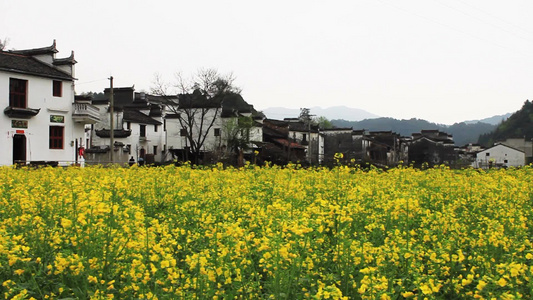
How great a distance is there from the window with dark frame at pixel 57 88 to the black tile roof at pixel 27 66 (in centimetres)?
50

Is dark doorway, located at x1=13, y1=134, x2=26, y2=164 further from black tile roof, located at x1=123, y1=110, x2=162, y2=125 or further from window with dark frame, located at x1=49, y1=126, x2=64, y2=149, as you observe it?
black tile roof, located at x1=123, y1=110, x2=162, y2=125

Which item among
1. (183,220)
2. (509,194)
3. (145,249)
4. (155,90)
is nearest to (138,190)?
(183,220)

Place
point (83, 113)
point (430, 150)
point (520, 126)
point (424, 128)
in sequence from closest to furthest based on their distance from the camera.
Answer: point (83, 113)
point (430, 150)
point (520, 126)
point (424, 128)

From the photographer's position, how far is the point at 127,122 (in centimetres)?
5159

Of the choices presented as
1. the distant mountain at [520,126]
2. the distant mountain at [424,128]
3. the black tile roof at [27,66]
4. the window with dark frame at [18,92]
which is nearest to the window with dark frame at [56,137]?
the window with dark frame at [18,92]

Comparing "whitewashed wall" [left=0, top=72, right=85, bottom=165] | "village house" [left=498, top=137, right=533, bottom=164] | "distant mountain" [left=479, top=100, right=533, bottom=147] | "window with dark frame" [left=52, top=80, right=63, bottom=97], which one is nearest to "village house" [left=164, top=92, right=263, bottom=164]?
"whitewashed wall" [left=0, top=72, right=85, bottom=165]

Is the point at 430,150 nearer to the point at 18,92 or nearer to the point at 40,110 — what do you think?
the point at 40,110

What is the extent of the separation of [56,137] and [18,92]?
3.92 metres

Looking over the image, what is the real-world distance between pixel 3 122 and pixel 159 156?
28.7 meters

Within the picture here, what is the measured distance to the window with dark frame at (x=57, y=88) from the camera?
32650 mm

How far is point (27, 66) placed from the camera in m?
31.3

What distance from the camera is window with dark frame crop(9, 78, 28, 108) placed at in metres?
30.2

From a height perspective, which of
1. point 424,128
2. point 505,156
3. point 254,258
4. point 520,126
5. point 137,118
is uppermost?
point 424,128

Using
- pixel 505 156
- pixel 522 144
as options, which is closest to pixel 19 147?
pixel 505 156
